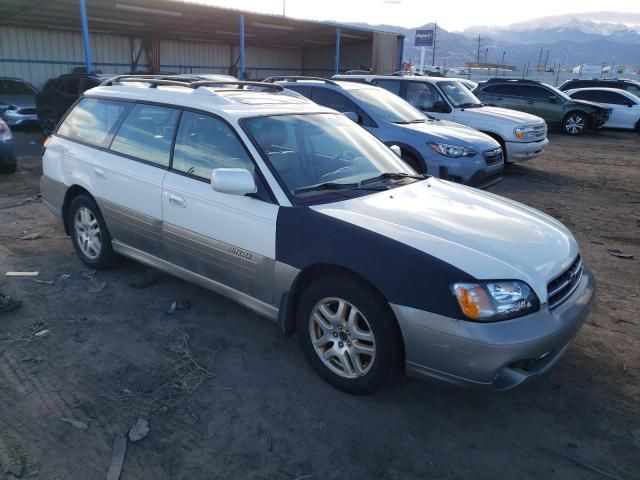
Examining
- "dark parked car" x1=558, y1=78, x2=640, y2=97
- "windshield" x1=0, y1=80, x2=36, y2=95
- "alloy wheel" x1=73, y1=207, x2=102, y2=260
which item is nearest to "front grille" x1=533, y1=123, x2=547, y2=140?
"alloy wheel" x1=73, y1=207, x2=102, y2=260

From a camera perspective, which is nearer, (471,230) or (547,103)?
(471,230)

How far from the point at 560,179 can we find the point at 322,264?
8.80m

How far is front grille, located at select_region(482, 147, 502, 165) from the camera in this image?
24.4 feet

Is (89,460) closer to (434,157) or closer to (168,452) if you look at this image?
(168,452)

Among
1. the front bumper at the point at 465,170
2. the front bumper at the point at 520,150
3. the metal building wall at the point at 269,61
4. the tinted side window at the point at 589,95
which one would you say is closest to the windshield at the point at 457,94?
the front bumper at the point at 520,150

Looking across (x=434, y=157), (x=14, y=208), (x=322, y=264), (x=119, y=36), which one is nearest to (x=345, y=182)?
(x=322, y=264)

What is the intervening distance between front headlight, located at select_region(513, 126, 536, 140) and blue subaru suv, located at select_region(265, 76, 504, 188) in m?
2.24

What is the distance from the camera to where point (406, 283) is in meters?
2.76

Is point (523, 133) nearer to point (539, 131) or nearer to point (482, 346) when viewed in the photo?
point (539, 131)

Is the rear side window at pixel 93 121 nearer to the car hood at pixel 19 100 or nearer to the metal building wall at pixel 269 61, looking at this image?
the car hood at pixel 19 100

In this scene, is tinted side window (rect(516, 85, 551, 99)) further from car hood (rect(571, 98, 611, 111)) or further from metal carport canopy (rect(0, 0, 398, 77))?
metal carport canopy (rect(0, 0, 398, 77))

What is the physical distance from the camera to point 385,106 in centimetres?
816

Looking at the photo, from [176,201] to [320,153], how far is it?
1134 millimetres

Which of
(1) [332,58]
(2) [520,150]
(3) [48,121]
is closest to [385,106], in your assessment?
(2) [520,150]
